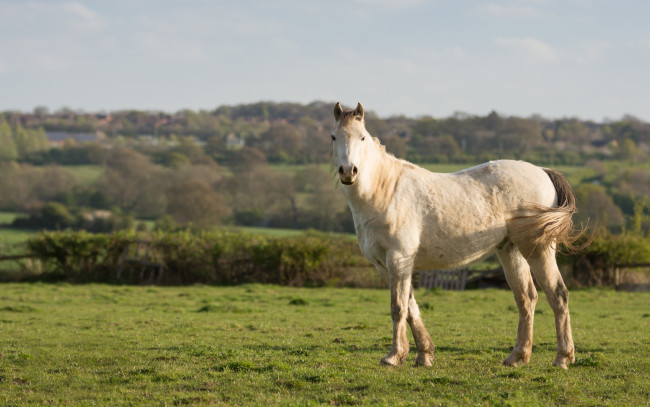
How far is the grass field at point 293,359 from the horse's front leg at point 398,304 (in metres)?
0.18

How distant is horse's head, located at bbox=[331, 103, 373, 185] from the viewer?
293 inches

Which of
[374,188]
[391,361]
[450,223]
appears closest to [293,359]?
[391,361]

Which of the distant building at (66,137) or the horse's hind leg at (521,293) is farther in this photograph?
the distant building at (66,137)

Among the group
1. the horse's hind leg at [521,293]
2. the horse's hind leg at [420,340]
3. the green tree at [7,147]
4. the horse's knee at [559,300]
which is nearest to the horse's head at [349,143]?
the horse's hind leg at [420,340]

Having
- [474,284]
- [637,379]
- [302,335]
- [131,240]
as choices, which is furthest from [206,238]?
[637,379]

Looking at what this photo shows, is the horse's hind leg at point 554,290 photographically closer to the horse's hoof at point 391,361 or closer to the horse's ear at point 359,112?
the horse's hoof at point 391,361

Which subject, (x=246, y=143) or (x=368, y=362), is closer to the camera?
(x=368, y=362)

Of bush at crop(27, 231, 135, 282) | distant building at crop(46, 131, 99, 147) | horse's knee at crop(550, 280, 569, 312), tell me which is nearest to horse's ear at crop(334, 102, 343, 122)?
horse's knee at crop(550, 280, 569, 312)

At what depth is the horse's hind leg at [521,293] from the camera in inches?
332

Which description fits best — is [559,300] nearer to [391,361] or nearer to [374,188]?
[391,361]

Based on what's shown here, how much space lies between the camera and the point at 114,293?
909 inches

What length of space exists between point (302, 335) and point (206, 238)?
17.4m

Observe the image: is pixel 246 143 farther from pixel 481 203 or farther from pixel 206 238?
pixel 481 203

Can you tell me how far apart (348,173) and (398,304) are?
1765 millimetres
